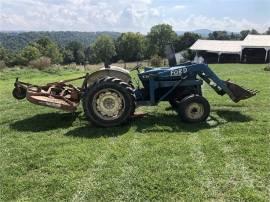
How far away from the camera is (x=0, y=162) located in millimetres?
6371

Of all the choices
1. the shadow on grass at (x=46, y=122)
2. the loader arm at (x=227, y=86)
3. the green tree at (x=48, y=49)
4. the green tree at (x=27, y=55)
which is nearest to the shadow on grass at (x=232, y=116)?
the loader arm at (x=227, y=86)

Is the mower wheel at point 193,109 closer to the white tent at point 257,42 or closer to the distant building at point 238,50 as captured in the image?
the distant building at point 238,50

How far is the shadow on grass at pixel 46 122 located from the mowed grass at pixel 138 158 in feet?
0.07

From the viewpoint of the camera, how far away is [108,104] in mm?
8445

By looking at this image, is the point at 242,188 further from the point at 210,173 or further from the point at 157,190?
the point at 157,190

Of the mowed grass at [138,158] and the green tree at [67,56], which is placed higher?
the mowed grass at [138,158]

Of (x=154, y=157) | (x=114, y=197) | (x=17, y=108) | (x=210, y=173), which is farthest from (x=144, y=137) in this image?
(x=17, y=108)

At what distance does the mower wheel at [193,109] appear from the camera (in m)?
8.50

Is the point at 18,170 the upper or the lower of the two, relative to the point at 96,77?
lower

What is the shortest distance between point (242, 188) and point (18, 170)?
3118 millimetres

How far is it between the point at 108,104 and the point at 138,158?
2.32m

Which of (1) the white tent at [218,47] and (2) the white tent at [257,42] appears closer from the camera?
(2) the white tent at [257,42]

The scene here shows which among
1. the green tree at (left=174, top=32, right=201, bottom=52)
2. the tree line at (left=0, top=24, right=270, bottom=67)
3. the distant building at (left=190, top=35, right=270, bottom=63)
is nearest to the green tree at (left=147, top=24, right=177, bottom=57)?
the tree line at (left=0, top=24, right=270, bottom=67)

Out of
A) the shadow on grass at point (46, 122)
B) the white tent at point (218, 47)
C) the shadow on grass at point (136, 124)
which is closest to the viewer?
the shadow on grass at point (136, 124)
